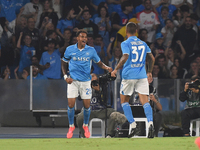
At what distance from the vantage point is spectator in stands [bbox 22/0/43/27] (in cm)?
1431

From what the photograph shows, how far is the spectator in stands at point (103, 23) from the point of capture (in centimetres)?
1409

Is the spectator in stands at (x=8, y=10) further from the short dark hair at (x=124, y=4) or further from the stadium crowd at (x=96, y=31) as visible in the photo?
the short dark hair at (x=124, y=4)

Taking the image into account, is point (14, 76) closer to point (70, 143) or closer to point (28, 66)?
point (28, 66)

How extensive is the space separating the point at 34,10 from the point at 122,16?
2.83 m

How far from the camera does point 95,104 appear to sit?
9.90 metres

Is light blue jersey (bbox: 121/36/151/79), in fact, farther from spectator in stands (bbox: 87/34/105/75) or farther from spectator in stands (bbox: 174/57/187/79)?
spectator in stands (bbox: 174/57/187/79)

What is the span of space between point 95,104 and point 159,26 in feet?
18.1

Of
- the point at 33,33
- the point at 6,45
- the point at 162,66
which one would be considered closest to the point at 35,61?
the point at 33,33

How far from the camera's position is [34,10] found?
14.4 metres

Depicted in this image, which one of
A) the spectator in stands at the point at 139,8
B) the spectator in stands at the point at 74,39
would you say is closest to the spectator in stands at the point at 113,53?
the spectator in stands at the point at 74,39

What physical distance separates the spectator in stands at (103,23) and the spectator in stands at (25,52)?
2.19m

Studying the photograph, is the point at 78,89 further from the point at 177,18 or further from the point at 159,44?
the point at 177,18

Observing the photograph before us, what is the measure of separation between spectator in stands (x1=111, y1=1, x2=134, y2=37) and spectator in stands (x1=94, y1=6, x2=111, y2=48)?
0.23 metres

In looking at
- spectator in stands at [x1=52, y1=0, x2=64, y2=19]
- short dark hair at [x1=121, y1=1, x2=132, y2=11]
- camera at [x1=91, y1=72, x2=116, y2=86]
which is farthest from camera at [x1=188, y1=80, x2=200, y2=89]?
spectator in stands at [x1=52, y1=0, x2=64, y2=19]
